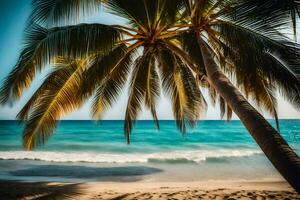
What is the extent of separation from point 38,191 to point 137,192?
9.08ft

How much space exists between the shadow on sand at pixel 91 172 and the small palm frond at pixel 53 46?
6468 mm

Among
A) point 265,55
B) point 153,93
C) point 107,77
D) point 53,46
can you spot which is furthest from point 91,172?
point 265,55

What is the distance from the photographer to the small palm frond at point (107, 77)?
212 inches

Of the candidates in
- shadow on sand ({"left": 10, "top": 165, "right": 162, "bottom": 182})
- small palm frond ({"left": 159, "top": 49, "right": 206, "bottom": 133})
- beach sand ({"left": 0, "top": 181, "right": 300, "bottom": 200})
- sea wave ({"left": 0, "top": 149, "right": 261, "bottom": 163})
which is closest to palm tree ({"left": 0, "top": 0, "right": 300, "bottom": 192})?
small palm frond ({"left": 159, "top": 49, "right": 206, "bottom": 133})

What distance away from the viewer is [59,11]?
4281 millimetres

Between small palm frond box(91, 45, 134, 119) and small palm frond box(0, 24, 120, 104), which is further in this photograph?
small palm frond box(91, 45, 134, 119)

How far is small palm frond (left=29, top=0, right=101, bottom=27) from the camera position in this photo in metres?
4.27

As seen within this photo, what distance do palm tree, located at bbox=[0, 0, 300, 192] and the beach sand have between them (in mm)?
2169

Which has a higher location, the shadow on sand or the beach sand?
the beach sand

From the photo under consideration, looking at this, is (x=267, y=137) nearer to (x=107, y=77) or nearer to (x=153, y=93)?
(x=107, y=77)

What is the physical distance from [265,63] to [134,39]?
2.65 meters

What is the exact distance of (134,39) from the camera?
19.2 ft

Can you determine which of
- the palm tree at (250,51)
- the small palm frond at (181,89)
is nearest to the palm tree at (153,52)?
the palm tree at (250,51)

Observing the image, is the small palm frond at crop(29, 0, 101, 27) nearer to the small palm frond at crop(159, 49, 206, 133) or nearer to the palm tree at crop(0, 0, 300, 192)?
the palm tree at crop(0, 0, 300, 192)
